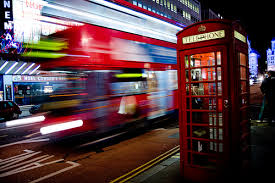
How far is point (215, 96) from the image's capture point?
11.2 feet

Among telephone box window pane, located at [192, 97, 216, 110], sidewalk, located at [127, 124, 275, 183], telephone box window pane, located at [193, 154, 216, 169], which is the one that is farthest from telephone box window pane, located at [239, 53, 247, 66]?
sidewalk, located at [127, 124, 275, 183]

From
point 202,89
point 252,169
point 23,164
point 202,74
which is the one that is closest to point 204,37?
point 202,74

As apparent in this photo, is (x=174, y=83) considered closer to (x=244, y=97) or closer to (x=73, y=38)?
(x=73, y=38)

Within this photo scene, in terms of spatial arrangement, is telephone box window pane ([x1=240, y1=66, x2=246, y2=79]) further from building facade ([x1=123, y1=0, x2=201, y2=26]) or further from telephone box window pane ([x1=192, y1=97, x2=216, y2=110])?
building facade ([x1=123, y1=0, x2=201, y2=26])

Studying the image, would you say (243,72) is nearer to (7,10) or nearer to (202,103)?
(202,103)

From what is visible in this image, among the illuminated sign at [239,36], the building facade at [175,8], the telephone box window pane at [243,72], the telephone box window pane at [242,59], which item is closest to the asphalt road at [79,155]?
the telephone box window pane at [243,72]

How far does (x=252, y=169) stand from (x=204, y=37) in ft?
8.93

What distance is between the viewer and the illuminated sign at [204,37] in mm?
3350

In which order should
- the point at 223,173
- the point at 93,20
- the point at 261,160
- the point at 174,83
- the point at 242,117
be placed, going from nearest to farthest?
A: the point at 223,173 < the point at 242,117 < the point at 261,160 < the point at 93,20 < the point at 174,83

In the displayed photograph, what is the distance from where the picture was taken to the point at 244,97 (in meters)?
3.93

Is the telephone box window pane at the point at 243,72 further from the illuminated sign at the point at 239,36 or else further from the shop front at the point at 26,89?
the shop front at the point at 26,89

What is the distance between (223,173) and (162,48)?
22.8ft

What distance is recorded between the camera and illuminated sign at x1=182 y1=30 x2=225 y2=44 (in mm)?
3350

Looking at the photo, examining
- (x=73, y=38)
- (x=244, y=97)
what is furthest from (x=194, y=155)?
(x=73, y=38)
